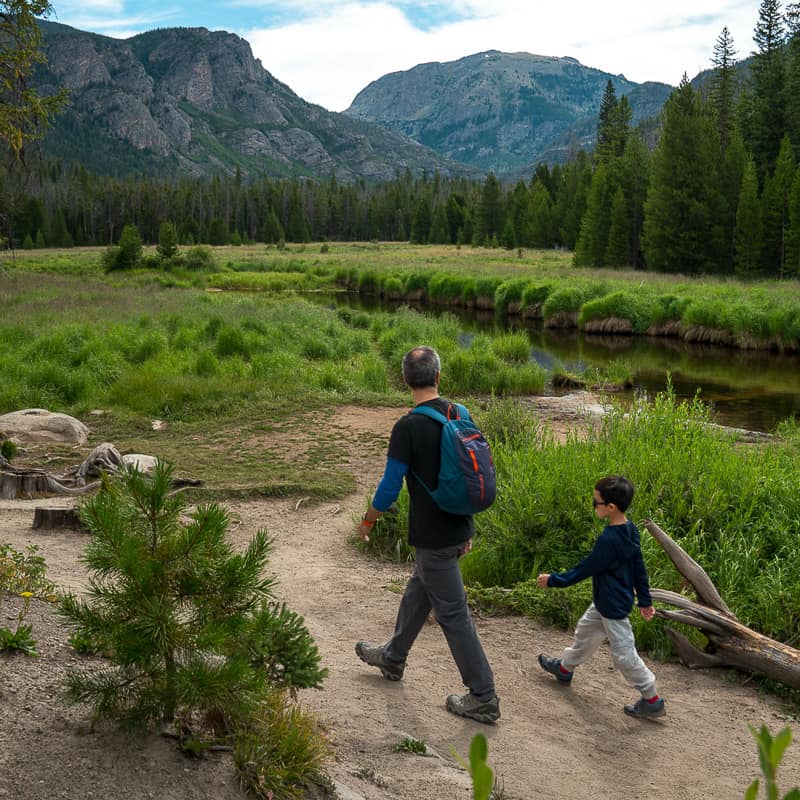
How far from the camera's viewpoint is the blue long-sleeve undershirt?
4641mm

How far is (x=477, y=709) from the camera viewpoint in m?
4.68

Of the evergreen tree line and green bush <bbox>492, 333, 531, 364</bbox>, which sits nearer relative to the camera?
green bush <bbox>492, 333, 531, 364</bbox>

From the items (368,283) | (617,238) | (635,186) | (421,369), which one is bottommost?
(368,283)

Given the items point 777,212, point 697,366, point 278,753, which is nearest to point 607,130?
point 777,212

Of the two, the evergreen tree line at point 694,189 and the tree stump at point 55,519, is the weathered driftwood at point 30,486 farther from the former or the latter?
the evergreen tree line at point 694,189

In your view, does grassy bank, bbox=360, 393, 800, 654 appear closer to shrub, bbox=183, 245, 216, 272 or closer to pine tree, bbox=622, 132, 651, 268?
shrub, bbox=183, 245, 216, 272

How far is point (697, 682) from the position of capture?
5613mm

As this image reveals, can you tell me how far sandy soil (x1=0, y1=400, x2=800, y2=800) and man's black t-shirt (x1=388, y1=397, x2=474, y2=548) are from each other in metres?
1.04

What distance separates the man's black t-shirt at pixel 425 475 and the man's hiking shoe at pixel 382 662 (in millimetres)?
946

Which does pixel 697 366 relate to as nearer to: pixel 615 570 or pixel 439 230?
pixel 615 570

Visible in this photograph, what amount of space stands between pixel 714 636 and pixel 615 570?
4.34 feet

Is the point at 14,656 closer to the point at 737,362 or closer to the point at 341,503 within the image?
the point at 341,503

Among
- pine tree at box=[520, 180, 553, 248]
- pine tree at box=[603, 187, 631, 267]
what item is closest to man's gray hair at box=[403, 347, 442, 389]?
pine tree at box=[603, 187, 631, 267]

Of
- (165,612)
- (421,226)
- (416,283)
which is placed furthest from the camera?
(421,226)
